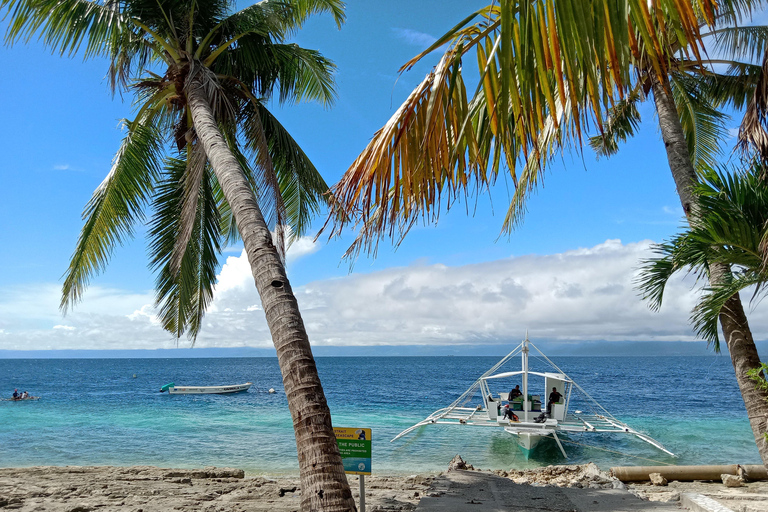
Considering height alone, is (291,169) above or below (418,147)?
above

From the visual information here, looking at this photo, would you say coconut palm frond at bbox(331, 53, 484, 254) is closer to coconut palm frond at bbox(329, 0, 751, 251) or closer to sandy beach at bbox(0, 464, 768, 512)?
coconut palm frond at bbox(329, 0, 751, 251)

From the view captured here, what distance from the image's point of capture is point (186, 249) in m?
8.56

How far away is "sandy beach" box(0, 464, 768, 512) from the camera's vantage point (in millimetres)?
8117

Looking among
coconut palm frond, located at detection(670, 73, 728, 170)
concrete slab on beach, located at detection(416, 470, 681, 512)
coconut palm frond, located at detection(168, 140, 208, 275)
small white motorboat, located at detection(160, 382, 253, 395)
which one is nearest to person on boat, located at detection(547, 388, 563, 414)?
concrete slab on beach, located at detection(416, 470, 681, 512)

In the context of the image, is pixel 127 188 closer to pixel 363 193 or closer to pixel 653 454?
pixel 363 193

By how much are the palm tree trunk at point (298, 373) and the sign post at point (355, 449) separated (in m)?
1.91

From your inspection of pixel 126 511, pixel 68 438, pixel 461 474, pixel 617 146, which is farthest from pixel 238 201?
pixel 68 438

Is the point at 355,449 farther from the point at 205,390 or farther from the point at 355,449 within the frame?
the point at 205,390

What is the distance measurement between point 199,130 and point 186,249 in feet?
10.4

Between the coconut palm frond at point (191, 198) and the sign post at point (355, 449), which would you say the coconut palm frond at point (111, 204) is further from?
the sign post at point (355, 449)

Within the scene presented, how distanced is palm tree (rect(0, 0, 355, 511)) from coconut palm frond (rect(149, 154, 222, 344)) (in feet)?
0.06

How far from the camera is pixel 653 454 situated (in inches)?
675

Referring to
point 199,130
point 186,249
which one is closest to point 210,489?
point 186,249

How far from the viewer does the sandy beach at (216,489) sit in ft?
26.6
